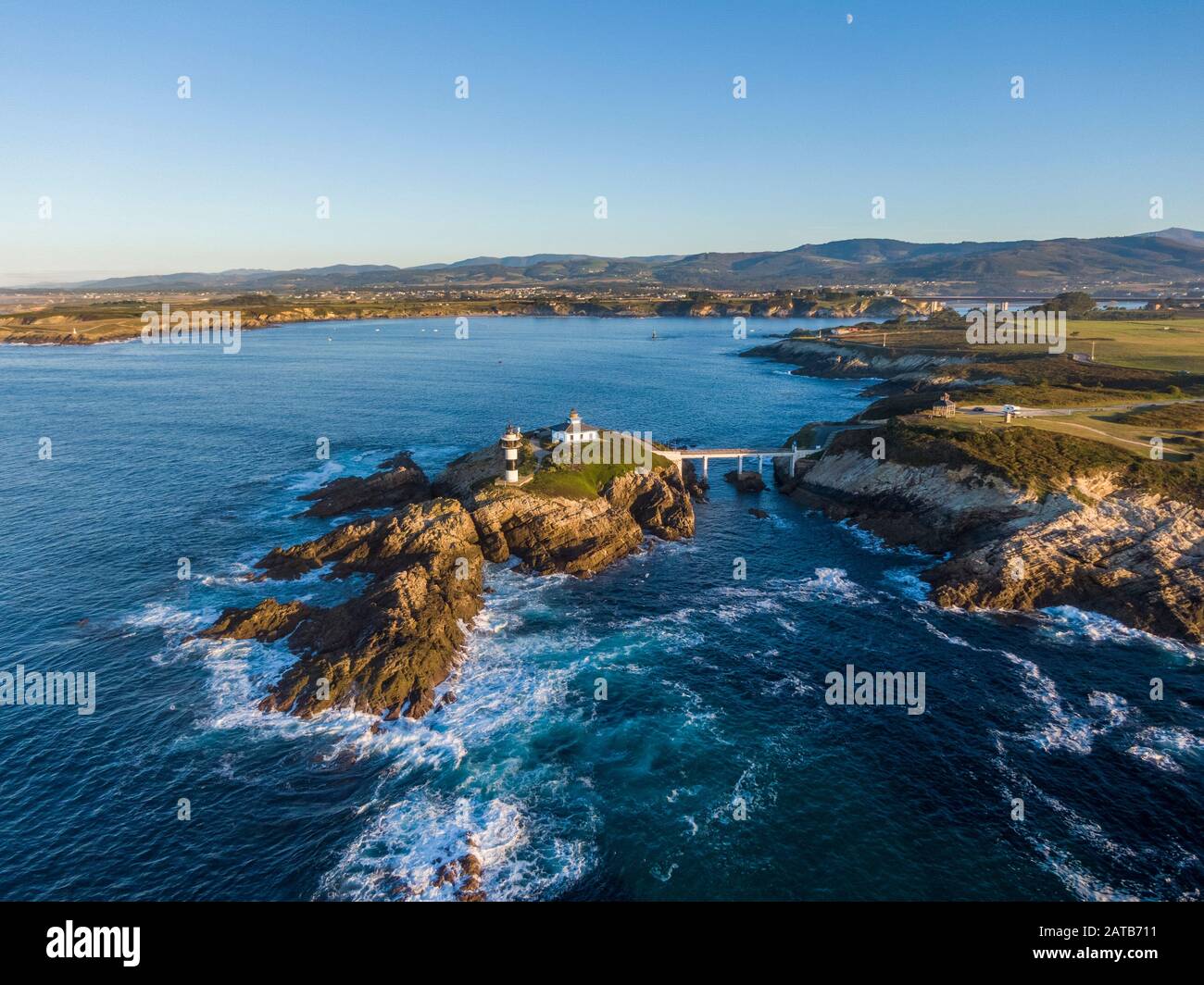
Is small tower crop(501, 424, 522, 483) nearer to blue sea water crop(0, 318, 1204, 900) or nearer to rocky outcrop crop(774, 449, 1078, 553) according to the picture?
blue sea water crop(0, 318, 1204, 900)

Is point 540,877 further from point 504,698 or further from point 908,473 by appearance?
point 908,473

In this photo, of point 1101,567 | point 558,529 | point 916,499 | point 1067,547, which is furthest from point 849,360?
point 558,529

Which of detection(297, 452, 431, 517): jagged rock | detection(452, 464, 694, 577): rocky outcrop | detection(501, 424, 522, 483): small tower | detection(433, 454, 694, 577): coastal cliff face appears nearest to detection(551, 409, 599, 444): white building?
detection(433, 454, 694, 577): coastal cliff face

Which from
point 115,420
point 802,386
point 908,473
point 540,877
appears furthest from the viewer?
point 802,386

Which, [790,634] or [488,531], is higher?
[488,531]
